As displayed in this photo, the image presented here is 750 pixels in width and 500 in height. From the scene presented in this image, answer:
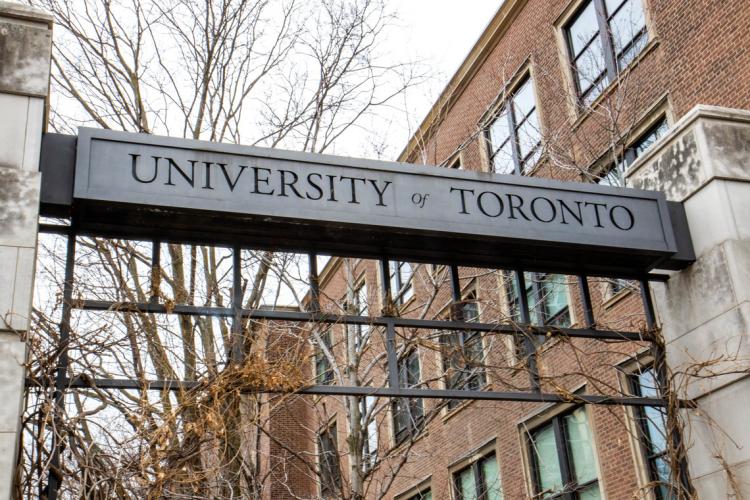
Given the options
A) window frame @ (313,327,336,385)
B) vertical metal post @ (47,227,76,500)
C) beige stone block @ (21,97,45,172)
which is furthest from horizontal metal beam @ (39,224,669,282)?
window frame @ (313,327,336,385)

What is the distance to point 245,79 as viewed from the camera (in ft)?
47.5

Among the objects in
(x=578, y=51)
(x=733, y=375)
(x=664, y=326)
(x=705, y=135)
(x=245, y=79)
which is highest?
(x=578, y=51)

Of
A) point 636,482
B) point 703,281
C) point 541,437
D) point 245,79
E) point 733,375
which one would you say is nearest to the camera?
point 733,375

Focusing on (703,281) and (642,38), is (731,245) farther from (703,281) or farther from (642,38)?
(642,38)

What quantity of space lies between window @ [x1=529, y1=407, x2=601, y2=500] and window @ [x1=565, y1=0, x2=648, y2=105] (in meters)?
5.38

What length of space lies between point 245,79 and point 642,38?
639 centimetres

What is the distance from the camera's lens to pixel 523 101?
1808 cm

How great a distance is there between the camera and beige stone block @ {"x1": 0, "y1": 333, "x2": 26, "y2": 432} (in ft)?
12.5

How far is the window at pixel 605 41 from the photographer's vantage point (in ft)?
48.3

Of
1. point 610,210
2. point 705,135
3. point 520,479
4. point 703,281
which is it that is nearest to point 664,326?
point 703,281

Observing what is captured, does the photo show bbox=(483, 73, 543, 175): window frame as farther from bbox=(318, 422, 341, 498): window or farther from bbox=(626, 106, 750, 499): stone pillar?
bbox=(626, 106, 750, 499): stone pillar

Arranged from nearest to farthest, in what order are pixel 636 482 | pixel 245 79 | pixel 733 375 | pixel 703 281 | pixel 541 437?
1. pixel 733 375
2. pixel 703 281
3. pixel 636 482
4. pixel 245 79
5. pixel 541 437

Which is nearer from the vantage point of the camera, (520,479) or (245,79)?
(245,79)

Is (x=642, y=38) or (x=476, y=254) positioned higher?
Answer: (x=642, y=38)
